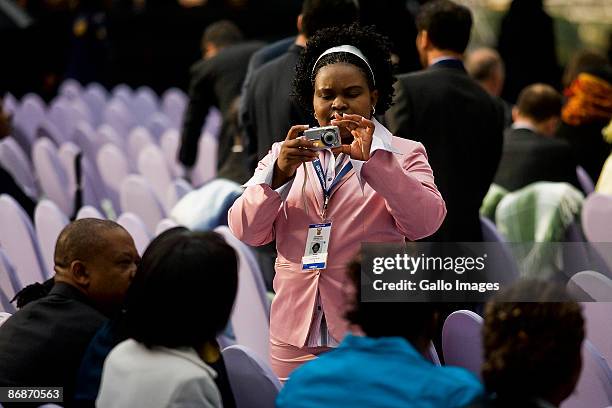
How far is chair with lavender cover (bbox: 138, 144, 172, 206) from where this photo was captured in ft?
22.8

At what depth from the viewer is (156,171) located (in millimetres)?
6984

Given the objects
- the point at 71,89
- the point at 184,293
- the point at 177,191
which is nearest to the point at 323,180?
the point at 184,293

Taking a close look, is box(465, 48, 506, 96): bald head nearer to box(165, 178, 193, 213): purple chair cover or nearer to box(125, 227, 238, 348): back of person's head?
Answer: box(165, 178, 193, 213): purple chair cover

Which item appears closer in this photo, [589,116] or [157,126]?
[589,116]

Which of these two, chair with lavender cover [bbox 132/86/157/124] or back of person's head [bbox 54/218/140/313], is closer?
back of person's head [bbox 54/218/140/313]

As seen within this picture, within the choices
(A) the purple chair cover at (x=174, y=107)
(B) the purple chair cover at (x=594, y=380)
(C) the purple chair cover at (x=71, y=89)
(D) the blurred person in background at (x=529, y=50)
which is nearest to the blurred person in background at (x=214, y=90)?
(A) the purple chair cover at (x=174, y=107)

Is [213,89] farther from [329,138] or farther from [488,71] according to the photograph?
[329,138]

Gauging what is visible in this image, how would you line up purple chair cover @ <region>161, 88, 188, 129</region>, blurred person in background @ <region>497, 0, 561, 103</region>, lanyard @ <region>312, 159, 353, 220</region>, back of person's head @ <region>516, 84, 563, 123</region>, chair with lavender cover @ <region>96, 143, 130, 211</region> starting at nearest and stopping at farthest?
lanyard @ <region>312, 159, 353, 220</region>, back of person's head @ <region>516, 84, 563, 123</region>, chair with lavender cover @ <region>96, 143, 130, 211</region>, blurred person in background @ <region>497, 0, 561, 103</region>, purple chair cover @ <region>161, 88, 188, 129</region>

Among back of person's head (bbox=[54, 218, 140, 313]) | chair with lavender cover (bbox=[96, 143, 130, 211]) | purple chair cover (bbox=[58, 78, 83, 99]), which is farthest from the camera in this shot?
purple chair cover (bbox=[58, 78, 83, 99])

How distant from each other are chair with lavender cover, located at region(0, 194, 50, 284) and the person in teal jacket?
2.47m

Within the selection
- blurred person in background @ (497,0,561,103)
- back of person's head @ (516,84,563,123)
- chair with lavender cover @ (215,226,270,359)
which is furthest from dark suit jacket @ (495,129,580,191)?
blurred person in background @ (497,0,561,103)

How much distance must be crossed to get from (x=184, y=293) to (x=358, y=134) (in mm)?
692

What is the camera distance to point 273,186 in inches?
123

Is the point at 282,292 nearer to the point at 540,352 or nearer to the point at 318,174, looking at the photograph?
the point at 318,174
